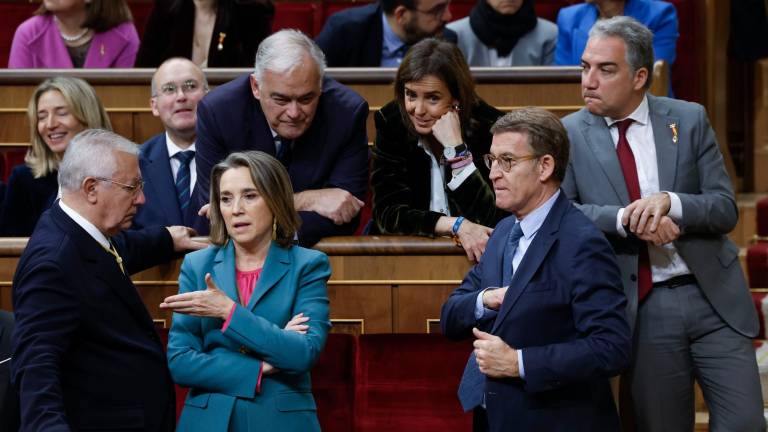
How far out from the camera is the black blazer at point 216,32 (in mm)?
3875

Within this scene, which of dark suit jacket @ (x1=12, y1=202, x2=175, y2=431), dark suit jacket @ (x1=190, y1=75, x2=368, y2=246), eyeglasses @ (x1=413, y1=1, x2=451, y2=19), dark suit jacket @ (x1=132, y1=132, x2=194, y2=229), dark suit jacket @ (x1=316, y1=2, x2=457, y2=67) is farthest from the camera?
dark suit jacket @ (x1=316, y1=2, x2=457, y2=67)

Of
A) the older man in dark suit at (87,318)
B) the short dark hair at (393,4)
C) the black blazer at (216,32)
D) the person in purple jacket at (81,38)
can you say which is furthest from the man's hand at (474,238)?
the person in purple jacket at (81,38)

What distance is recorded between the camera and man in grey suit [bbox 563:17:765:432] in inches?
95.4

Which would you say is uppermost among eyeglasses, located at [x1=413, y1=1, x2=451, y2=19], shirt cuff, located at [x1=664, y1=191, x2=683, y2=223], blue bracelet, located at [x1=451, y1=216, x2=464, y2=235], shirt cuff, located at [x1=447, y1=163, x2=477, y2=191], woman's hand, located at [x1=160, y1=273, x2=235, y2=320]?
eyeglasses, located at [x1=413, y1=1, x2=451, y2=19]

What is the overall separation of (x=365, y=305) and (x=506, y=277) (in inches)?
22.1

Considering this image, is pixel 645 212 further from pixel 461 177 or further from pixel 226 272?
pixel 226 272

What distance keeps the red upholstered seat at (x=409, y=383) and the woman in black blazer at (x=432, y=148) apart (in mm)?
257

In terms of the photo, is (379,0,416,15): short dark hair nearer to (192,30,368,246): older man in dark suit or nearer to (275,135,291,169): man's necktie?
(192,30,368,246): older man in dark suit

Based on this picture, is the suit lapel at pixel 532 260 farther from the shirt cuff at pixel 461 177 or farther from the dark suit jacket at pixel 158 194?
the dark suit jacket at pixel 158 194

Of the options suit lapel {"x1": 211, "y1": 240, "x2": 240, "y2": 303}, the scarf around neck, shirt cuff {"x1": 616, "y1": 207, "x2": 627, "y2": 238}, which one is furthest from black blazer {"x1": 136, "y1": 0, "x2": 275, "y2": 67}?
shirt cuff {"x1": 616, "y1": 207, "x2": 627, "y2": 238}

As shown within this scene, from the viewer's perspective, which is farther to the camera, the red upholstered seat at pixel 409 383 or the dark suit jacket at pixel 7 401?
the red upholstered seat at pixel 409 383

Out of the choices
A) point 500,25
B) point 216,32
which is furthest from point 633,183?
point 216,32

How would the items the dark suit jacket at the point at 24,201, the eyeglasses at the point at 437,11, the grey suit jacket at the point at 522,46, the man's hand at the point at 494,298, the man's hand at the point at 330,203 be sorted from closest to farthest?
the man's hand at the point at 494,298
the man's hand at the point at 330,203
the dark suit jacket at the point at 24,201
the eyeglasses at the point at 437,11
the grey suit jacket at the point at 522,46

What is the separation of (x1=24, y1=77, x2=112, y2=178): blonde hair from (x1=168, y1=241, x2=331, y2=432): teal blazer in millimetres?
1021
